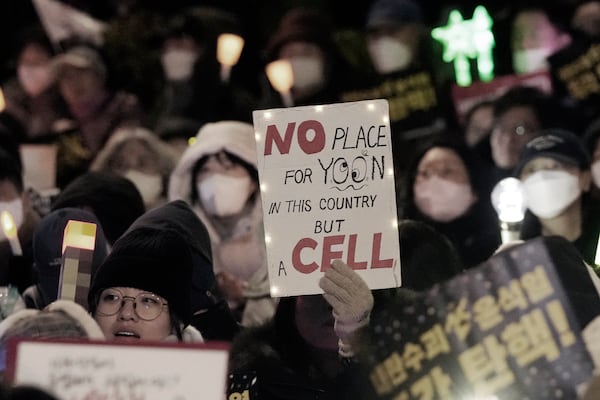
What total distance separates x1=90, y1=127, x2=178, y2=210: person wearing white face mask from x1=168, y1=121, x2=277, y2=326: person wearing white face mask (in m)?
0.60

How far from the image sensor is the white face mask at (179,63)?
31.5 feet

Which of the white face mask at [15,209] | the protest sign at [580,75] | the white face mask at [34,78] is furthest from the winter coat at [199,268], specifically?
the white face mask at [34,78]

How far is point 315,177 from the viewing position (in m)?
5.68

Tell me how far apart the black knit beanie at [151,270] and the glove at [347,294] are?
2.14 ft

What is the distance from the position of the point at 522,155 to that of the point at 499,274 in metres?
1.88

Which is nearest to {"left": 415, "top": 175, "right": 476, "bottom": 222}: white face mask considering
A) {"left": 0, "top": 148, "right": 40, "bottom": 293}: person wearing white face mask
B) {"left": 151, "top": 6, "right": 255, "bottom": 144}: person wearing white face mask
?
{"left": 151, "top": 6, "right": 255, "bottom": 144}: person wearing white face mask

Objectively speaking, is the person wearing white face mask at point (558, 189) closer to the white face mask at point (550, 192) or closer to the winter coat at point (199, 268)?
the white face mask at point (550, 192)

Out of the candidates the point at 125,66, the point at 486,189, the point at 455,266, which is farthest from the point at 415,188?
the point at 125,66

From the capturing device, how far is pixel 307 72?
901 centimetres

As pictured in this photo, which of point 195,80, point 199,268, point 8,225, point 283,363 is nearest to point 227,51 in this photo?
point 195,80

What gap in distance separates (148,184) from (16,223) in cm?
117

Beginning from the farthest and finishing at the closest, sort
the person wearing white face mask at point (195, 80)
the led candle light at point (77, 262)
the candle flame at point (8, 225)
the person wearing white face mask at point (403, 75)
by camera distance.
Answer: the person wearing white face mask at point (195, 80) < the person wearing white face mask at point (403, 75) < the candle flame at point (8, 225) < the led candle light at point (77, 262)

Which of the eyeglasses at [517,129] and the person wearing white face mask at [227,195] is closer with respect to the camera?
Result: the person wearing white face mask at [227,195]

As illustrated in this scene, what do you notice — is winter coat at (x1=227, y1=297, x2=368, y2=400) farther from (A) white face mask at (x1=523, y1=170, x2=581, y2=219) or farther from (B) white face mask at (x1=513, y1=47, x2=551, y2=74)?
(B) white face mask at (x1=513, y1=47, x2=551, y2=74)
